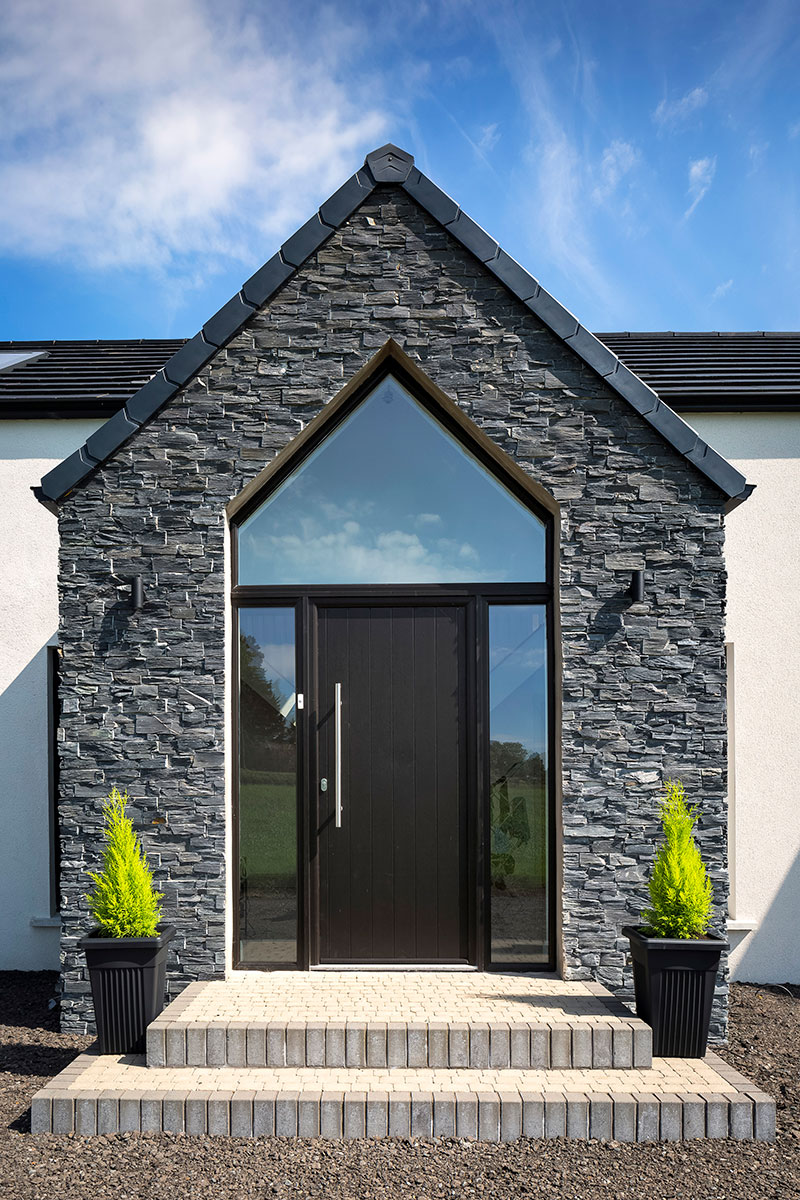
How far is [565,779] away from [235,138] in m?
6.56

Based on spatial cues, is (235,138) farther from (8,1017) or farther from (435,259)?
(8,1017)

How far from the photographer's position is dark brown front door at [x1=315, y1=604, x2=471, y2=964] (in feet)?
19.0

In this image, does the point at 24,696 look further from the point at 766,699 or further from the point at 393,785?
the point at 766,699

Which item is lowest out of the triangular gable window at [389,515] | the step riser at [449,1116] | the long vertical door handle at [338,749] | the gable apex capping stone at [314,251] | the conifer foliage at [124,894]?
the step riser at [449,1116]

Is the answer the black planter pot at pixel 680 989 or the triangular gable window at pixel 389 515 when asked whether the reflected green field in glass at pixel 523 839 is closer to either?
the black planter pot at pixel 680 989

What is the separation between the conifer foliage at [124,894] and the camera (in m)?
4.95

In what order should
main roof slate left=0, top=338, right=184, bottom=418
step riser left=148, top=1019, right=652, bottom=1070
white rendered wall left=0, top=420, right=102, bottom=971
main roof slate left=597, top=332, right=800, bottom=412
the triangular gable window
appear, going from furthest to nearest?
main roof slate left=0, top=338, right=184, bottom=418
main roof slate left=597, top=332, right=800, bottom=412
white rendered wall left=0, top=420, right=102, bottom=971
the triangular gable window
step riser left=148, top=1019, right=652, bottom=1070

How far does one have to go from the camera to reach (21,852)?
7.39m

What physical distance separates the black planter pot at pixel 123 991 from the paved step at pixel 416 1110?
1.66ft

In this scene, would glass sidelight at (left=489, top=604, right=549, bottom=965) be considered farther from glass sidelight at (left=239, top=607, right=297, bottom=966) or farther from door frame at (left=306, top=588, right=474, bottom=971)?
glass sidelight at (left=239, top=607, right=297, bottom=966)

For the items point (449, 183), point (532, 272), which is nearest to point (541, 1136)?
point (532, 272)

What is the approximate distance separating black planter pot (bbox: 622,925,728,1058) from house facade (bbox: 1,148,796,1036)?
0.66 metres

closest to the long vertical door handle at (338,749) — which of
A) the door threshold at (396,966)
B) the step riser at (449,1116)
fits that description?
the door threshold at (396,966)

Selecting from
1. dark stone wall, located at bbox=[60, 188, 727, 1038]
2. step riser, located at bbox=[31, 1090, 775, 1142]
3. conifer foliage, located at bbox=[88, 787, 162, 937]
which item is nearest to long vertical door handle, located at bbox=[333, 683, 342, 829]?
dark stone wall, located at bbox=[60, 188, 727, 1038]
